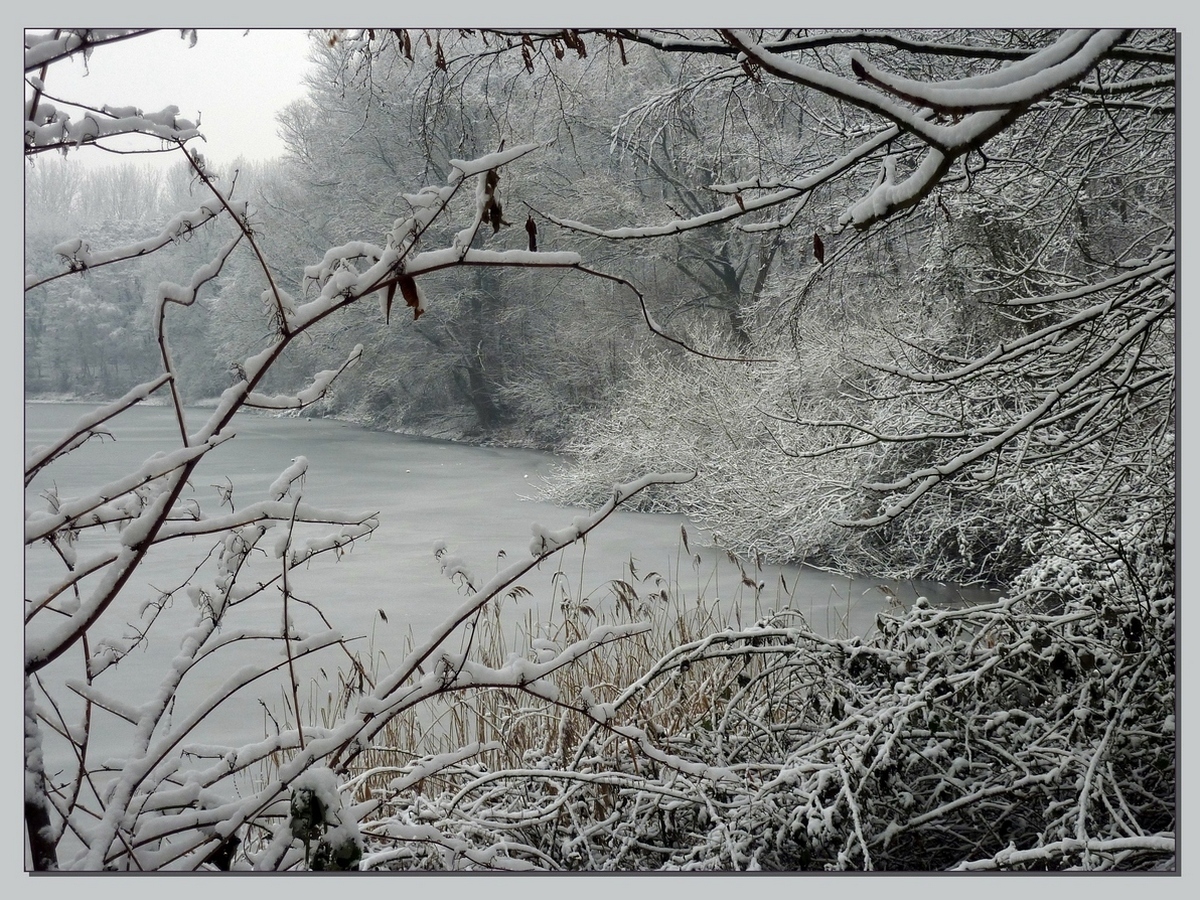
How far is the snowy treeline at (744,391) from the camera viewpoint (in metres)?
2.19

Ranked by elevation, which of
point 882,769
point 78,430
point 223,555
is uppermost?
point 78,430

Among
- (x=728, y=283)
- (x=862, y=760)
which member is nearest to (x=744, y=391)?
(x=728, y=283)

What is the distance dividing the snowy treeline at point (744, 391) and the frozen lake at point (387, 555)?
0.06m

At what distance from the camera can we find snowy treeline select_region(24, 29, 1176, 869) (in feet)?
7.17

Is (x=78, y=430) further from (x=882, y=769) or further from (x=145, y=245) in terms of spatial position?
(x=882, y=769)

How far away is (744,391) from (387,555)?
946 mm

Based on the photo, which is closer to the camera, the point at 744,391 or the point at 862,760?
the point at 862,760

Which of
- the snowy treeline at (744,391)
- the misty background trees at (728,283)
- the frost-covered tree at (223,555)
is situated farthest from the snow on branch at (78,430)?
the misty background trees at (728,283)

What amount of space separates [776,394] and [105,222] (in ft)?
5.21

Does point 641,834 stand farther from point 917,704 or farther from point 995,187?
point 995,187

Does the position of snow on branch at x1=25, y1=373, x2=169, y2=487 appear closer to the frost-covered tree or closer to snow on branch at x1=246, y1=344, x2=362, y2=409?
the frost-covered tree

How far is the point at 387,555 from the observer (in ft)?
7.89

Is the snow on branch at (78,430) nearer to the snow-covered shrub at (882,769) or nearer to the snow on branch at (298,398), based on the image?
the snow on branch at (298,398)

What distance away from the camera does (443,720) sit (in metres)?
2.46
